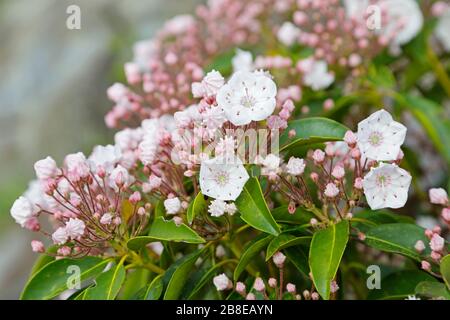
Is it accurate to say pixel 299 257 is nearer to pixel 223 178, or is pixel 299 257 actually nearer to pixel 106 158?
pixel 223 178

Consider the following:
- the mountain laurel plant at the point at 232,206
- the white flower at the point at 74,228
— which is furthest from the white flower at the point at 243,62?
the white flower at the point at 74,228

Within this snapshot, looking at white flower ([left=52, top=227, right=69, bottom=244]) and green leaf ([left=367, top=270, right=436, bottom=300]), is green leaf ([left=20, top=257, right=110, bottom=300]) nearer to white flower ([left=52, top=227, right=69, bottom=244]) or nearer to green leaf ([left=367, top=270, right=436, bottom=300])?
white flower ([left=52, top=227, right=69, bottom=244])

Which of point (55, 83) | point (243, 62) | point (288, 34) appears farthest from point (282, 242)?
point (55, 83)

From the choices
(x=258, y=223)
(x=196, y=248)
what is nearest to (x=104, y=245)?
(x=196, y=248)

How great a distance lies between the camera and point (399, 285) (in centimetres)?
125

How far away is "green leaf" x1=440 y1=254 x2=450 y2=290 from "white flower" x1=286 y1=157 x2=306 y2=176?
26 centimetres

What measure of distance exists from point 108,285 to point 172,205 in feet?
0.56

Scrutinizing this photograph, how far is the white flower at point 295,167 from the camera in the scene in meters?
1.13

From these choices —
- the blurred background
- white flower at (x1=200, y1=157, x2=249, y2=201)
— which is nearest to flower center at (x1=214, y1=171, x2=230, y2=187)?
white flower at (x1=200, y1=157, x2=249, y2=201)

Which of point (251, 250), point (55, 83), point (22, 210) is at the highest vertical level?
point (55, 83)

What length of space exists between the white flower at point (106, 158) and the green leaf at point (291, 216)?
30 centimetres

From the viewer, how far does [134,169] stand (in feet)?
4.23

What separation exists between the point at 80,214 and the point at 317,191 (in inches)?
16.8

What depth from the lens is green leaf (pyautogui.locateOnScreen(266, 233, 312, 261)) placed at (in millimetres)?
1108
